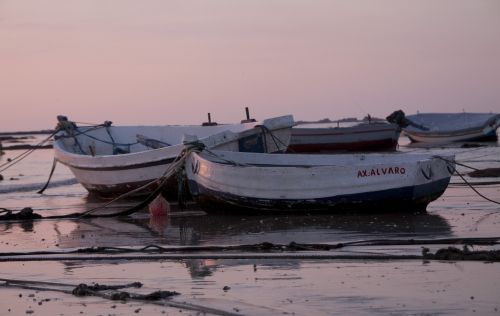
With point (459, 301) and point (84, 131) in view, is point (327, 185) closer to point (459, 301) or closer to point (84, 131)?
point (459, 301)

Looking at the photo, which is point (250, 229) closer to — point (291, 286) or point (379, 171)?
point (379, 171)

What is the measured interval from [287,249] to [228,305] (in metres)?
2.99

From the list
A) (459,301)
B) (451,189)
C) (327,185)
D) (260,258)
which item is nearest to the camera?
(459,301)

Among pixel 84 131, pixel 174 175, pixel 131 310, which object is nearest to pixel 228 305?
pixel 131 310

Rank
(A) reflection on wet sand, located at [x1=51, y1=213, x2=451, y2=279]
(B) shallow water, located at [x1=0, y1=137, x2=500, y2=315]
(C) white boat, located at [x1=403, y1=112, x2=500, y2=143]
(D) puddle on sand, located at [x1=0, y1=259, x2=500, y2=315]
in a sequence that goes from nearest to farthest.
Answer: (D) puddle on sand, located at [x1=0, y1=259, x2=500, y2=315] < (B) shallow water, located at [x1=0, y1=137, x2=500, y2=315] < (A) reflection on wet sand, located at [x1=51, y1=213, x2=451, y2=279] < (C) white boat, located at [x1=403, y1=112, x2=500, y2=143]

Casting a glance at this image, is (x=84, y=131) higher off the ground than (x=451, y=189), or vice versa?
(x=84, y=131)

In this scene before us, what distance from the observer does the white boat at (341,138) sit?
44.1m

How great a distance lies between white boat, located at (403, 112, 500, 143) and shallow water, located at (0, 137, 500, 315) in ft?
121

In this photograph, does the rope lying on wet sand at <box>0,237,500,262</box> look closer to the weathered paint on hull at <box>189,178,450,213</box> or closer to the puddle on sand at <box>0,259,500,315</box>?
the puddle on sand at <box>0,259,500,315</box>

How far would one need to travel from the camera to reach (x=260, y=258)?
33.0 ft

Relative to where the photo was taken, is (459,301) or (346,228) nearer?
(459,301)

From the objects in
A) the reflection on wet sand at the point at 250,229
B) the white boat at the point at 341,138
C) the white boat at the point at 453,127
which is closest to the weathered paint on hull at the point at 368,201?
the reflection on wet sand at the point at 250,229

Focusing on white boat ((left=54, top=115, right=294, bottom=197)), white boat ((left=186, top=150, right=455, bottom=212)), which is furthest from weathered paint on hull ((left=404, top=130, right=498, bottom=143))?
white boat ((left=186, top=150, right=455, bottom=212))

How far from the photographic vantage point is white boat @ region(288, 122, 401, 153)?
44125 mm
